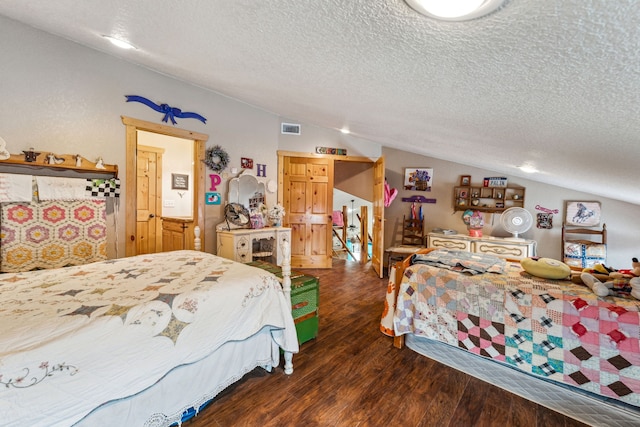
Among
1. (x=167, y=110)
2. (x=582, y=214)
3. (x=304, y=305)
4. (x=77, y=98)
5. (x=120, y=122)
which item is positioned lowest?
(x=304, y=305)

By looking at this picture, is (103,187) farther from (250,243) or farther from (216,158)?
(250,243)

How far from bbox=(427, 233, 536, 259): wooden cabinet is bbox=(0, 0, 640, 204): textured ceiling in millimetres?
1742

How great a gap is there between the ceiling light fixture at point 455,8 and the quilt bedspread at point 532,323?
1.67 metres

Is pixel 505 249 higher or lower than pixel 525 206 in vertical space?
lower

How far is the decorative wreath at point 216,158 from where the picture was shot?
3488 mm

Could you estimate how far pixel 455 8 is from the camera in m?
0.72

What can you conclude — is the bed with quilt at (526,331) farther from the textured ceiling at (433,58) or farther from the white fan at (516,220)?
the white fan at (516,220)

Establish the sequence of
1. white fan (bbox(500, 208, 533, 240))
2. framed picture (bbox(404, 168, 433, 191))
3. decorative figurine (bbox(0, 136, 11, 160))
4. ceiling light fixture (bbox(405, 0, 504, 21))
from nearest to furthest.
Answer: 1. ceiling light fixture (bbox(405, 0, 504, 21))
2. decorative figurine (bbox(0, 136, 11, 160))
3. white fan (bbox(500, 208, 533, 240))
4. framed picture (bbox(404, 168, 433, 191))

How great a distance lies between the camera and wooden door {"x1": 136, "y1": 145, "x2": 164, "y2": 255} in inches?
177

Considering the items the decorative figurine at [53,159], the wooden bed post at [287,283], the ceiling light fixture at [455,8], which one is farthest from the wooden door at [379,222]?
the decorative figurine at [53,159]

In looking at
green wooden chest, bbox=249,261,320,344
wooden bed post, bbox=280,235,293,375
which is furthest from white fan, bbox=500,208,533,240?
wooden bed post, bbox=280,235,293,375

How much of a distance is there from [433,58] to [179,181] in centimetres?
495

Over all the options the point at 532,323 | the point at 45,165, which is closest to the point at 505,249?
the point at 532,323

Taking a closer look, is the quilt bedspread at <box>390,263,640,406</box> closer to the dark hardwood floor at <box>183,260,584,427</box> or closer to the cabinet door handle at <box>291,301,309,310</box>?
the dark hardwood floor at <box>183,260,584,427</box>
